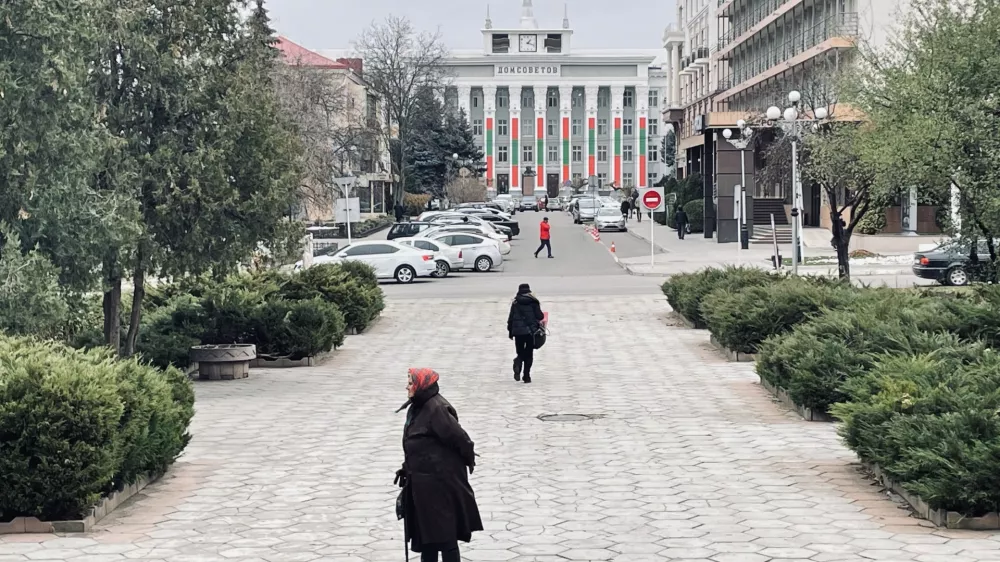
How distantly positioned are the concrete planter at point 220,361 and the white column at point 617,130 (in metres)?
142

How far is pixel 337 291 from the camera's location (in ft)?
77.8

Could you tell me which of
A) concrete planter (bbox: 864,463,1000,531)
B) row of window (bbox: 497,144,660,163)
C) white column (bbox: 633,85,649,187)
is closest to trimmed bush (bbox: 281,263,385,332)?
concrete planter (bbox: 864,463,1000,531)

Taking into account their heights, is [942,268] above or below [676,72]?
below

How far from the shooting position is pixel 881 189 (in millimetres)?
27109

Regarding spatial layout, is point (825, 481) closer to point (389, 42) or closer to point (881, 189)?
point (881, 189)

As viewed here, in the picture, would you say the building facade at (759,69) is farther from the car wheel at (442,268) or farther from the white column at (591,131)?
the white column at (591,131)

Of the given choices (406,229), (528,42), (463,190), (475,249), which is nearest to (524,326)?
(475,249)

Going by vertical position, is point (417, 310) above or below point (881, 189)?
below

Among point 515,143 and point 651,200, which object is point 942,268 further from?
point 515,143

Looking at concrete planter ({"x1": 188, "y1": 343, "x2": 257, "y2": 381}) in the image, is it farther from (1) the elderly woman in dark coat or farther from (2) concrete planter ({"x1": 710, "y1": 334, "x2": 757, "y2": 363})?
(1) the elderly woman in dark coat

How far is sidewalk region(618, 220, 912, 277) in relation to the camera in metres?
40.4

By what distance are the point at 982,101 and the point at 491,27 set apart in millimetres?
149659

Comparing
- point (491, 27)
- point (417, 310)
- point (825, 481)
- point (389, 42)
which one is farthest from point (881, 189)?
point (491, 27)

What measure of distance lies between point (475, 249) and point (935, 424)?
35.3m
